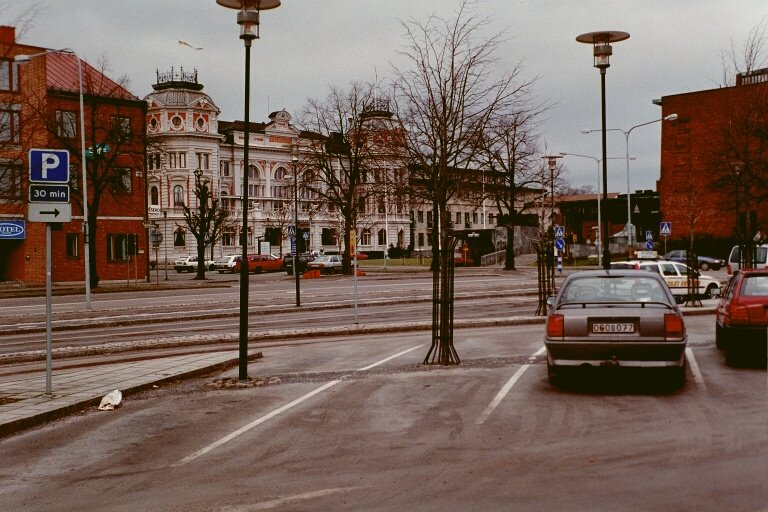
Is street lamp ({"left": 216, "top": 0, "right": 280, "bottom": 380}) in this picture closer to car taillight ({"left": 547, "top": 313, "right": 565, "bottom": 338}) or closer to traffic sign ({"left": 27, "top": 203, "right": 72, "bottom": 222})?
traffic sign ({"left": 27, "top": 203, "right": 72, "bottom": 222})

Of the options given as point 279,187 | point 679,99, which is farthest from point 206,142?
point 679,99

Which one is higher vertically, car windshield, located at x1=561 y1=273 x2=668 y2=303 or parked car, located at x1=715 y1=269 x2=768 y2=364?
car windshield, located at x1=561 y1=273 x2=668 y2=303

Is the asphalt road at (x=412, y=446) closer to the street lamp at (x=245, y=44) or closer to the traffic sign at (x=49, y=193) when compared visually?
the street lamp at (x=245, y=44)

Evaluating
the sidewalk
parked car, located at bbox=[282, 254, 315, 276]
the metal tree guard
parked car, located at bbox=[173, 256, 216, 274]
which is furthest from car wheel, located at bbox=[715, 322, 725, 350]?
parked car, located at bbox=[173, 256, 216, 274]

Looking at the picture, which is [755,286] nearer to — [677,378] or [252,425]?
[677,378]

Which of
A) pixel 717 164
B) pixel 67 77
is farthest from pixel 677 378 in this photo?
pixel 67 77

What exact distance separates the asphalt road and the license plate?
0.76 m

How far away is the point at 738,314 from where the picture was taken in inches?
480

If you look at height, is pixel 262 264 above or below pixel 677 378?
above

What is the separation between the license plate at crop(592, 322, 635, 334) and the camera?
10.1 meters

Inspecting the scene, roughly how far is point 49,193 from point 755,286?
9770mm

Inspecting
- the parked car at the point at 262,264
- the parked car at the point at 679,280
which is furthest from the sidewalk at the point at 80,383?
the parked car at the point at 262,264

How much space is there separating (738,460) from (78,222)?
170 ft

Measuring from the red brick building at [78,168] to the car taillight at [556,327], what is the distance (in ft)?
117
